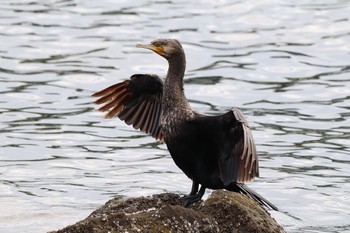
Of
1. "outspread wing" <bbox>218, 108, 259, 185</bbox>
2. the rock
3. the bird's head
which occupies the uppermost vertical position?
the bird's head

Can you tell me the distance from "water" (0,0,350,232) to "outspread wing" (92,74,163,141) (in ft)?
3.66

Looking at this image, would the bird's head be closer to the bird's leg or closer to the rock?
the bird's leg

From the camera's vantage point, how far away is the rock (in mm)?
8070

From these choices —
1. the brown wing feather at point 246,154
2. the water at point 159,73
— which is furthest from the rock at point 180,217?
the water at point 159,73

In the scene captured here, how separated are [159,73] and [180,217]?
794 centimetres

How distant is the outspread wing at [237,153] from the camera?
8852mm

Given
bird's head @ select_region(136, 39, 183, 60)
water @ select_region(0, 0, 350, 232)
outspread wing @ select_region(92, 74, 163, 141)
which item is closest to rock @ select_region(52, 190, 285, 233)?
bird's head @ select_region(136, 39, 183, 60)

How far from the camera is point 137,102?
35.2 feet

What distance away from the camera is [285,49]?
17.0 m

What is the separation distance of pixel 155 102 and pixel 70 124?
347cm

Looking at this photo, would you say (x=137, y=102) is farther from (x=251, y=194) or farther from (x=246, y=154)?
(x=246, y=154)

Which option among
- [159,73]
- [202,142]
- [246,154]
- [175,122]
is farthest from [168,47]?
[159,73]

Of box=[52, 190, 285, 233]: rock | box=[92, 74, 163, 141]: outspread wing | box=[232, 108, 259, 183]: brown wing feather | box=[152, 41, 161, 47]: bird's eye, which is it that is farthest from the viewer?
box=[92, 74, 163, 141]: outspread wing

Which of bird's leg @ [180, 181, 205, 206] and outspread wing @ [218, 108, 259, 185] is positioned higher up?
outspread wing @ [218, 108, 259, 185]
